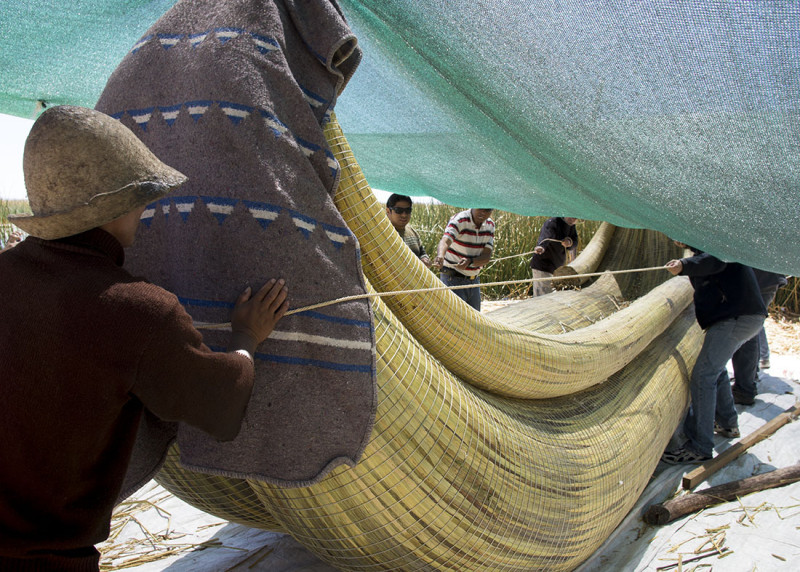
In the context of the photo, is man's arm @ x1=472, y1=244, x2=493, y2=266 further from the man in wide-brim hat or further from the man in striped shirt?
the man in wide-brim hat

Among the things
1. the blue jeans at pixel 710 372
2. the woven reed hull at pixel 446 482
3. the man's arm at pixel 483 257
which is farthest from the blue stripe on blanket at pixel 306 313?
the man's arm at pixel 483 257

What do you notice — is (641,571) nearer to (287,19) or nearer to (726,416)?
(726,416)

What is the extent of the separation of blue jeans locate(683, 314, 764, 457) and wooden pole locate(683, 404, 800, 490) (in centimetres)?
11

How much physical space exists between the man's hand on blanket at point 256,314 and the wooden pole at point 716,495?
232 cm

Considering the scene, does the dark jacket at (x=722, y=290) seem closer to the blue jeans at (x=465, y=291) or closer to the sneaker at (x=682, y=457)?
the sneaker at (x=682, y=457)

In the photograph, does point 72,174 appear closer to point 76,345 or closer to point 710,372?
point 76,345

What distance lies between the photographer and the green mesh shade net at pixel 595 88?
1438mm

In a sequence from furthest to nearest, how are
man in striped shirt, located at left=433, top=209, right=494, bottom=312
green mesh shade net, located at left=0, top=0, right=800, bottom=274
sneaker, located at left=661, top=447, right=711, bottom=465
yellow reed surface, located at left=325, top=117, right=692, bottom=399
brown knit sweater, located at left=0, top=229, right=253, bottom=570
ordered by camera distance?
man in striped shirt, located at left=433, top=209, right=494, bottom=312
sneaker, located at left=661, top=447, right=711, bottom=465
yellow reed surface, located at left=325, top=117, right=692, bottom=399
green mesh shade net, located at left=0, top=0, right=800, bottom=274
brown knit sweater, located at left=0, top=229, right=253, bottom=570

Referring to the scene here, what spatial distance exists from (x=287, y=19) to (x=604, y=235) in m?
4.92

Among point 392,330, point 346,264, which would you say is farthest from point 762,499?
point 346,264

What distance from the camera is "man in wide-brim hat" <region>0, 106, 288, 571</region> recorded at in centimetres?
96

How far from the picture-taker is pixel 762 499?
300 cm

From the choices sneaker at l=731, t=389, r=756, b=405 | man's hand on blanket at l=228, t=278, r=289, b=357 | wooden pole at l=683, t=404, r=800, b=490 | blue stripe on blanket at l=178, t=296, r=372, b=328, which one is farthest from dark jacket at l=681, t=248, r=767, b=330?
man's hand on blanket at l=228, t=278, r=289, b=357

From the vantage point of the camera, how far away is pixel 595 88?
5.43ft
